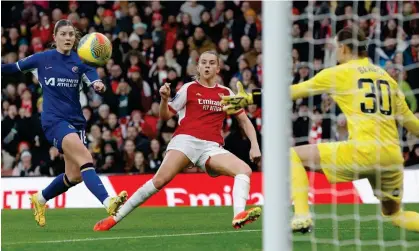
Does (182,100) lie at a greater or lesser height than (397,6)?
lesser

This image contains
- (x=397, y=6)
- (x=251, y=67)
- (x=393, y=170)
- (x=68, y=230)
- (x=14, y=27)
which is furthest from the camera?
(x=14, y=27)

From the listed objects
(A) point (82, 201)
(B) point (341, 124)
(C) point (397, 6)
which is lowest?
(A) point (82, 201)

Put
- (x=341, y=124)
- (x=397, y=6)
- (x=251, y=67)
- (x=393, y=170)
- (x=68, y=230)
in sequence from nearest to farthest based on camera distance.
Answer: (x=393, y=170), (x=68, y=230), (x=341, y=124), (x=397, y=6), (x=251, y=67)

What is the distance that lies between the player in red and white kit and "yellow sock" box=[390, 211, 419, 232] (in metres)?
1.44

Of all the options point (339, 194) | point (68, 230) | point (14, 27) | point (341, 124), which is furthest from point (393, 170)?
point (14, 27)

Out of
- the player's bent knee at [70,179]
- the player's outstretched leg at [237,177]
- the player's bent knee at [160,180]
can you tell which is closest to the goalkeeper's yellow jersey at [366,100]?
the player's outstretched leg at [237,177]

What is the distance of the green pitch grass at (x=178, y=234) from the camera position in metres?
7.90

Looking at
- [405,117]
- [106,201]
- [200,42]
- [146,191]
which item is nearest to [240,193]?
[146,191]

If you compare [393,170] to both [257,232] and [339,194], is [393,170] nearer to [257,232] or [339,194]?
[257,232]

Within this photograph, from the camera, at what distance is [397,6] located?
1463cm

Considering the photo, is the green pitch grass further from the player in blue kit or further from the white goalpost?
the white goalpost

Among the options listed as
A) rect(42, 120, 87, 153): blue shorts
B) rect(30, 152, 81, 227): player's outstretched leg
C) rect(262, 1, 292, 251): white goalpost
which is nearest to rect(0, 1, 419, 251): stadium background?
rect(30, 152, 81, 227): player's outstretched leg

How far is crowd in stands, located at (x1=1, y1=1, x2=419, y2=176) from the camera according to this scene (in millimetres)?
15242

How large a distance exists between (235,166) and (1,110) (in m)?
8.23
